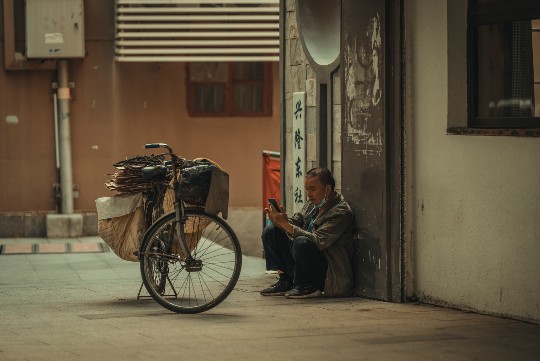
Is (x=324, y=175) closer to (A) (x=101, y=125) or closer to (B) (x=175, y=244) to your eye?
(B) (x=175, y=244)

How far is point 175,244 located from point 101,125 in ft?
25.8

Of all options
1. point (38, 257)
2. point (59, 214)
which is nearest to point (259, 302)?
point (38, 257)

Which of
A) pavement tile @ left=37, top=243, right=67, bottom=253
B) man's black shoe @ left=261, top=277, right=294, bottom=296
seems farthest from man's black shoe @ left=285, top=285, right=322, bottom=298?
pavement tile @ left=37, top=243, right=67, bottom=253

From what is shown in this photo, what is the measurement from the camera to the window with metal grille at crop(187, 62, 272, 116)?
17469 mm

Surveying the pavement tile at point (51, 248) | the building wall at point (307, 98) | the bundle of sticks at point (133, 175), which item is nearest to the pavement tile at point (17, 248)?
the pavement tile at point (51, 248)

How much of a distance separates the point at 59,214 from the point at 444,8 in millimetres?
9081

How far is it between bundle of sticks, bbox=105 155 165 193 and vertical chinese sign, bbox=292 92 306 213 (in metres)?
2.00

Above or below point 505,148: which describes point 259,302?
below

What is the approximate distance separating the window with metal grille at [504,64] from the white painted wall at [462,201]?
0.16 metres

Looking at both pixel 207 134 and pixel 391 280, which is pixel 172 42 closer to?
pixel 207 134

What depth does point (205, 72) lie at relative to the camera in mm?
17469

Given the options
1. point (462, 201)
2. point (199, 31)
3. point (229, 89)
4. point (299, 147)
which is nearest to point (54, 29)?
point (199, 31)

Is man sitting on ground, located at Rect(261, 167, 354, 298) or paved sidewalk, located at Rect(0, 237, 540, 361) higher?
man sitting on ground, located at Rect(261, 167, 354, 298)

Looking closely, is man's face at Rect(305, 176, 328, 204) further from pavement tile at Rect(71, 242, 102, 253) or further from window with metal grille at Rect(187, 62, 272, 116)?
window with metal grille at Rect(187, 62, 272, 116)
